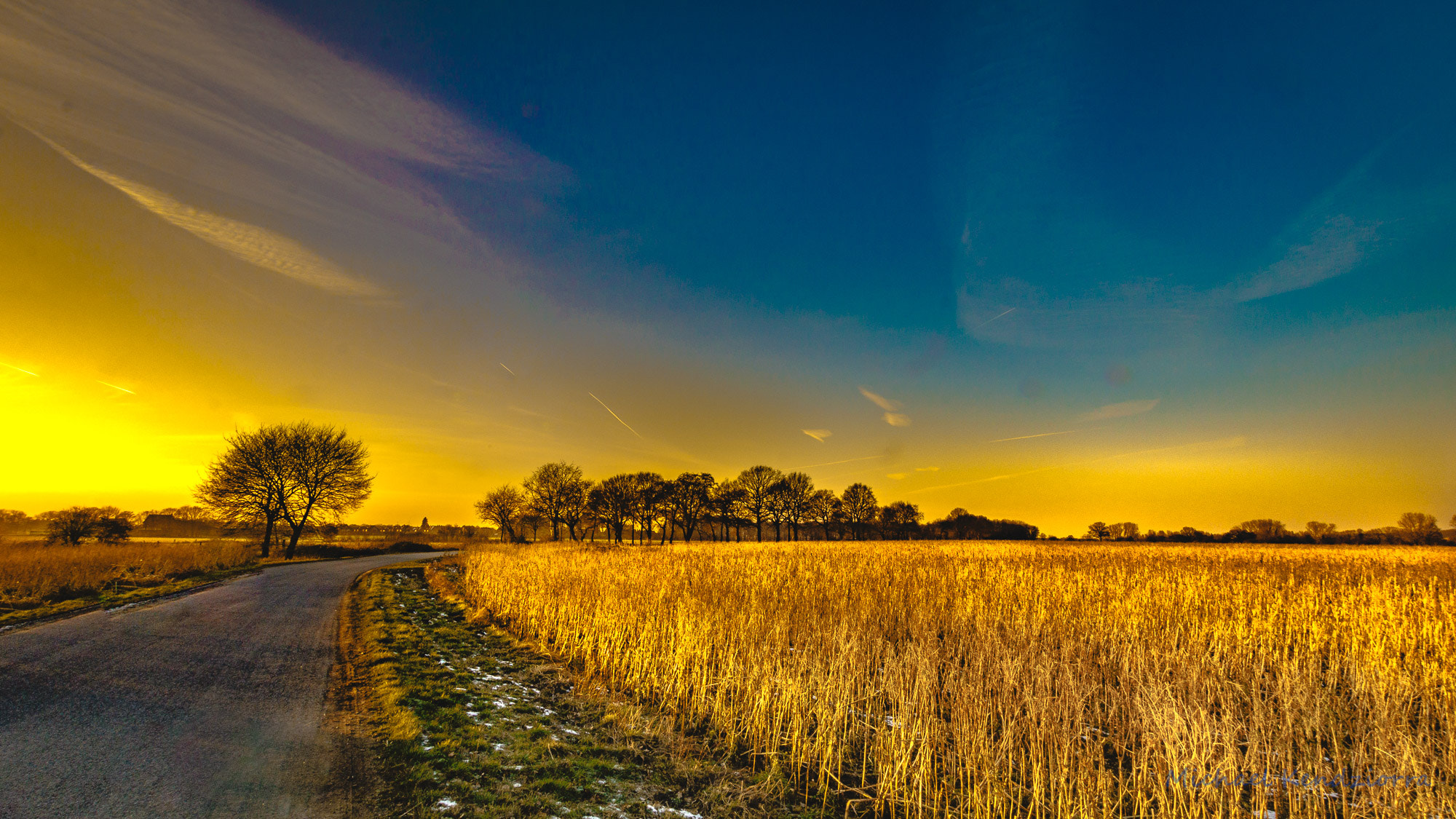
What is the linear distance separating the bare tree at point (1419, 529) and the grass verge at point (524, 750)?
369 ft

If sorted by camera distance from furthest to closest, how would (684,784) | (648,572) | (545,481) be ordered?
(545,481) → (648,572) → (684,784)

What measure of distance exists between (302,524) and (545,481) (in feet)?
129

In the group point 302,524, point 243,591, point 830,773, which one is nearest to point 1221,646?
point 830,773

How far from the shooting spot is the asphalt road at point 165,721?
4828 mm

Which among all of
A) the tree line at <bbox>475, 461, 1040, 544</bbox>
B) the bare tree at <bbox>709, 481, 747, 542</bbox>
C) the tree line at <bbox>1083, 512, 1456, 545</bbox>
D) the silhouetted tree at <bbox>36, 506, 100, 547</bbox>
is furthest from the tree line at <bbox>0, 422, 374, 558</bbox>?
the tree line at <bbox>1083, 512, 1456, 545</bbox>

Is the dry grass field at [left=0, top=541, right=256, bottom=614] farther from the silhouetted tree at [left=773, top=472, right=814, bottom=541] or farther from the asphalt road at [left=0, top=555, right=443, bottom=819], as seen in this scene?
the silhouetted tree at [left=773, top=472, right=814, bottom=541]

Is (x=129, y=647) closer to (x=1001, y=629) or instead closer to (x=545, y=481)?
(x=1001, y=629)

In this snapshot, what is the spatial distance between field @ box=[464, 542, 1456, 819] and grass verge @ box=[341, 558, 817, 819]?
67cm

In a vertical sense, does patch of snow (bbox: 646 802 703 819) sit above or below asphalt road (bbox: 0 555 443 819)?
below

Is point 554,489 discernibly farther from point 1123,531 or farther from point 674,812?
point 1123,531

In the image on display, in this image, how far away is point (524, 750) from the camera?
6.29 meters

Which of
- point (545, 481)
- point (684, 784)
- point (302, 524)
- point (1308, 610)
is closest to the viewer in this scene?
point (684, 784)

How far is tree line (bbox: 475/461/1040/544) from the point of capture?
8219cm

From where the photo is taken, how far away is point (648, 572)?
18.0 m
